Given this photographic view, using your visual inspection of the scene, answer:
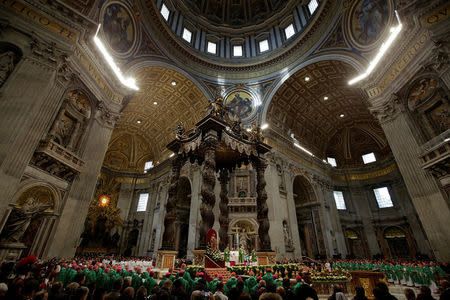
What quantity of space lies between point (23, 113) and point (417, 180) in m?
16.4

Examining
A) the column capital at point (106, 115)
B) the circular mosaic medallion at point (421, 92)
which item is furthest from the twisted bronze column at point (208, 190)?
the circular mosaic medallion at point (421, 92)

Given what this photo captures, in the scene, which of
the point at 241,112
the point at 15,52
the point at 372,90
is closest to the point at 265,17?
the point at 241,112

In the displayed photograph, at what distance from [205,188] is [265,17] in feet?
67.8

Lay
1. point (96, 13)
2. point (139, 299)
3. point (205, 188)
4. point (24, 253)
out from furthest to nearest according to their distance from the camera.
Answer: point (96, 13)
point (24, 253)
point (205, 188)
point (139, 299)

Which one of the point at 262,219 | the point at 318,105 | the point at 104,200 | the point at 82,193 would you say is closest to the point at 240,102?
the point at 318,105

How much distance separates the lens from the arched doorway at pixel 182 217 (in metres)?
16.8

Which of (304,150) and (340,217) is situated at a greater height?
(304,150)

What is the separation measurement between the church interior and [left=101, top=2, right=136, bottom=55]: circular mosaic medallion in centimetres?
9

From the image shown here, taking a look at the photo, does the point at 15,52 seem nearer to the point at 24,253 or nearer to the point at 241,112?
the point at 24,253

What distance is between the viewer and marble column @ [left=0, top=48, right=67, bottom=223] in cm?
667

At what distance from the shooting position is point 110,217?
19.5 m

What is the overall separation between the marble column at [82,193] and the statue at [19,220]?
3.60ft

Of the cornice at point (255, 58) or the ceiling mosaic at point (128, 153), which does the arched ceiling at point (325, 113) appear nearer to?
the cornice at point (255, 58)

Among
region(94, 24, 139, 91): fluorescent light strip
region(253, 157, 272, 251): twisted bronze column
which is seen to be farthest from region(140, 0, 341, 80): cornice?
region(253, 157, 272, 251): twisted bronze column
